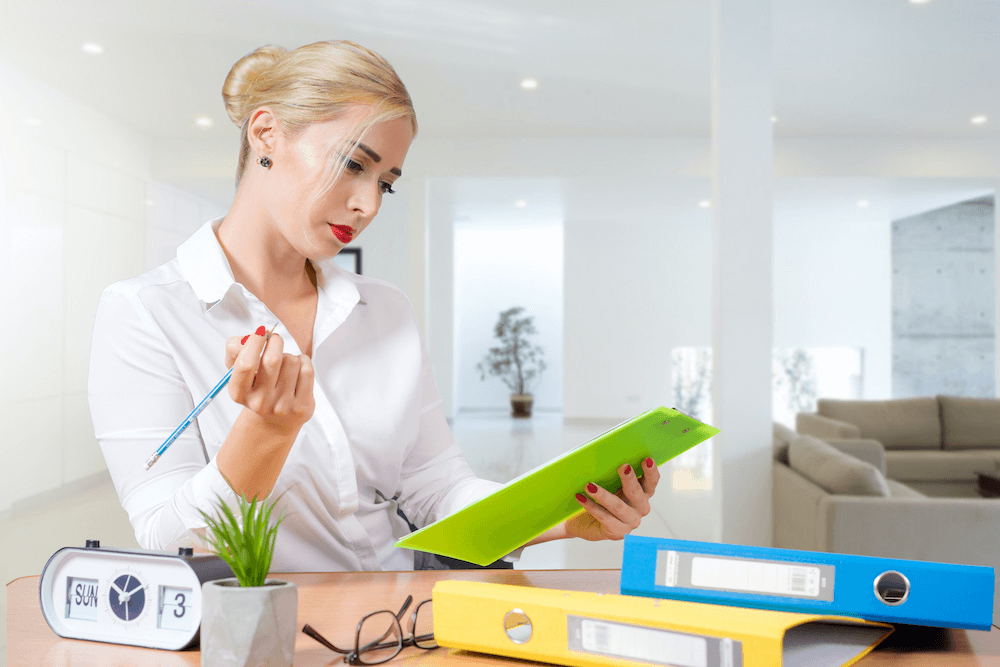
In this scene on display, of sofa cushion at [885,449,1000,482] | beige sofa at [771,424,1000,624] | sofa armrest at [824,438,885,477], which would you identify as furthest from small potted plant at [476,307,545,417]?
beige sofa at [771,424,1000,624]

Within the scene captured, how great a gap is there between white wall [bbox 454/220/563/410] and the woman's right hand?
1131 centimetres

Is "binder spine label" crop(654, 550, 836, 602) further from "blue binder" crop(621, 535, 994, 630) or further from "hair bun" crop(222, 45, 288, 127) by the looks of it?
"hair bun" crop(222, 45, 288, 127)

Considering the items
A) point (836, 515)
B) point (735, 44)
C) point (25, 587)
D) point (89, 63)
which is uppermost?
point (89, 63)

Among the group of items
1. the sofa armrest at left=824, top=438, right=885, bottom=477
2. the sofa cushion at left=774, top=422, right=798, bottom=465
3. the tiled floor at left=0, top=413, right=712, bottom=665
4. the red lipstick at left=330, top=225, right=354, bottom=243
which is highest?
the red lipstick at left=330, top=225, right=354, bottom=243

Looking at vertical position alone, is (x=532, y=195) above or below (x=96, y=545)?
above

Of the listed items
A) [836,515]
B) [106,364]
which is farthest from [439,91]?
[106,364]

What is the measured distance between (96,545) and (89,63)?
5336 millimetres

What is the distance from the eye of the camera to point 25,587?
858mm

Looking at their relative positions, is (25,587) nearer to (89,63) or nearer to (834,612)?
(834,612)

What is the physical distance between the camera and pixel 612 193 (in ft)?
26.2

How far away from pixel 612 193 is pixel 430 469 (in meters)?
7.08

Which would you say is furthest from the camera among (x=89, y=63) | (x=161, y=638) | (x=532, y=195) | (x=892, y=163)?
(x=532, y=195)

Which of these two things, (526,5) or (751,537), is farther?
(526,5)

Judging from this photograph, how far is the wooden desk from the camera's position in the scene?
640 mm
